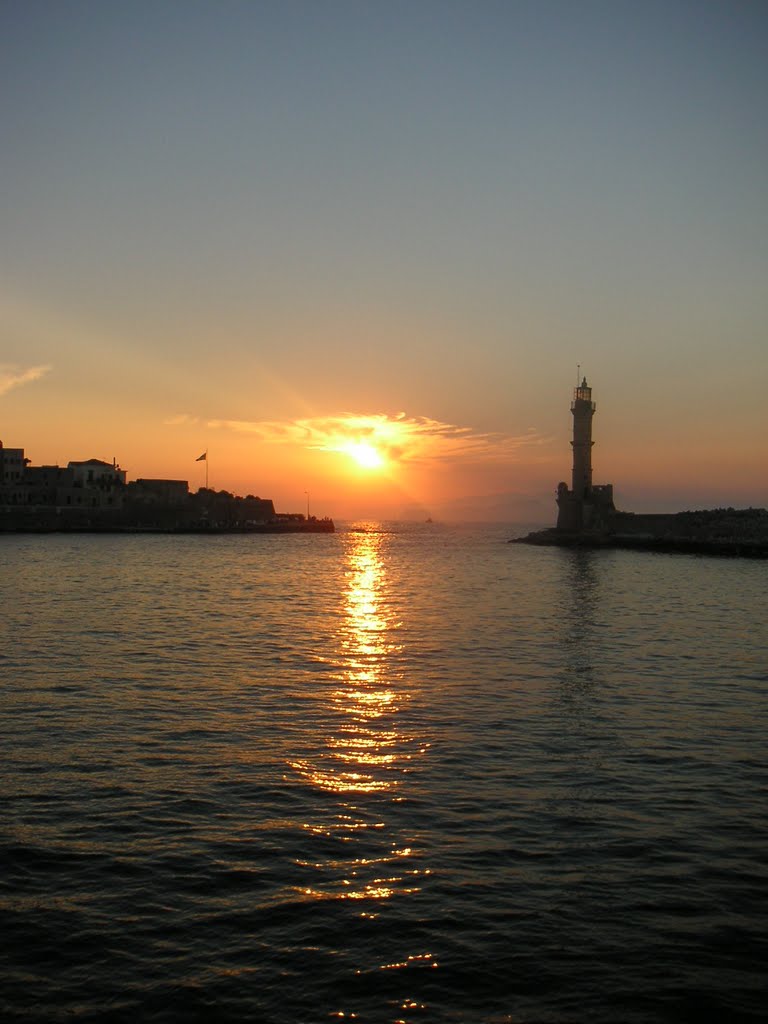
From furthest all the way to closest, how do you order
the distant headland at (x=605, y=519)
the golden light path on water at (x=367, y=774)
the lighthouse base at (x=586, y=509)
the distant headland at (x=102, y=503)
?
the distant headland at (x=102, y=503), the lighthouse base at (x=586, y=509), the distant headland at (x=605, y=519), the golden light path on water at (x=367, y=774)

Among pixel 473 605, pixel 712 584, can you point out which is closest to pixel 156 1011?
pixel 473 605

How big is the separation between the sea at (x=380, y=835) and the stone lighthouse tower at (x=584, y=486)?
91.0m

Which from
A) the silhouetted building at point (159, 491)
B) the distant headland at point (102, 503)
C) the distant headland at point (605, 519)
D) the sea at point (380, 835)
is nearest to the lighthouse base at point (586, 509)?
the distant headland at point (605, 519)

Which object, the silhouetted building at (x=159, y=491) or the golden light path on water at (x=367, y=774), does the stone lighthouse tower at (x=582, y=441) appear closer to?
the silhouetted building at (x=159, y=491)

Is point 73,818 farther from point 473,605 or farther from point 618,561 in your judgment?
point 618,561

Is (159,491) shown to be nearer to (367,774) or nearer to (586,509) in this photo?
(586,509)

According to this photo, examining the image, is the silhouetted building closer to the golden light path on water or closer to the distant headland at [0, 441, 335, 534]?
the distant headland at [0, 441, 335, 534]

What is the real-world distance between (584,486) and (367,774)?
106461 millimetres

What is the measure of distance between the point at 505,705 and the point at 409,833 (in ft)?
25.8

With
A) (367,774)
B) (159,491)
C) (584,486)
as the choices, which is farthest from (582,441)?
(367,774)

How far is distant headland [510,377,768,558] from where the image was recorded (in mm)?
110500

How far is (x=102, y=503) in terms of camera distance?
148 meters

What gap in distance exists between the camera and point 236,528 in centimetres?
16012

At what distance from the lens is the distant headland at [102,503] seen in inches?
5561
